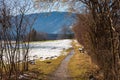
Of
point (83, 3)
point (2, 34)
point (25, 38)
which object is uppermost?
point (83, 3)

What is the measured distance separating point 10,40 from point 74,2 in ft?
18.4

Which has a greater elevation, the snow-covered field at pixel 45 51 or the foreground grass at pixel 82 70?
the foreground grass at pixel 82 70

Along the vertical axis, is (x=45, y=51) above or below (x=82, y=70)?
below

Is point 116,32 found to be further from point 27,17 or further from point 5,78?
point 27,17

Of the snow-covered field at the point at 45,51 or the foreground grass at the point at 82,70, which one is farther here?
the snow-covered field at the point at 45,51

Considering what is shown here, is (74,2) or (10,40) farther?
(74,2)

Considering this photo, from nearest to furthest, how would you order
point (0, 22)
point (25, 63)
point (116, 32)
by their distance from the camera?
point (116, 32), point (0, 22), point (25, 63)

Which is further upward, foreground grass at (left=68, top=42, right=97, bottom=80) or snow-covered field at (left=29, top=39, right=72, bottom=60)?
foreground grass at (left=68, top=42, right=97, bottom=80)

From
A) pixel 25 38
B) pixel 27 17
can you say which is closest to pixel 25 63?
pixel 25 38

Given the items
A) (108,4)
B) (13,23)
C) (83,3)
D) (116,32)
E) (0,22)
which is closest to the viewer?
(116,32)

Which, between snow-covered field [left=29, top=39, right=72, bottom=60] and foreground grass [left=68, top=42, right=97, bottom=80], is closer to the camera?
foreground grass [left=68, top=42, right=97, bottom=80]

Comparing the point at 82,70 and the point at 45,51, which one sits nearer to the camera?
the point at 82,70

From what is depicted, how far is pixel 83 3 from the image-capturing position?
21.5 meters

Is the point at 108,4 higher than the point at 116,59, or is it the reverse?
the point at 108,4
